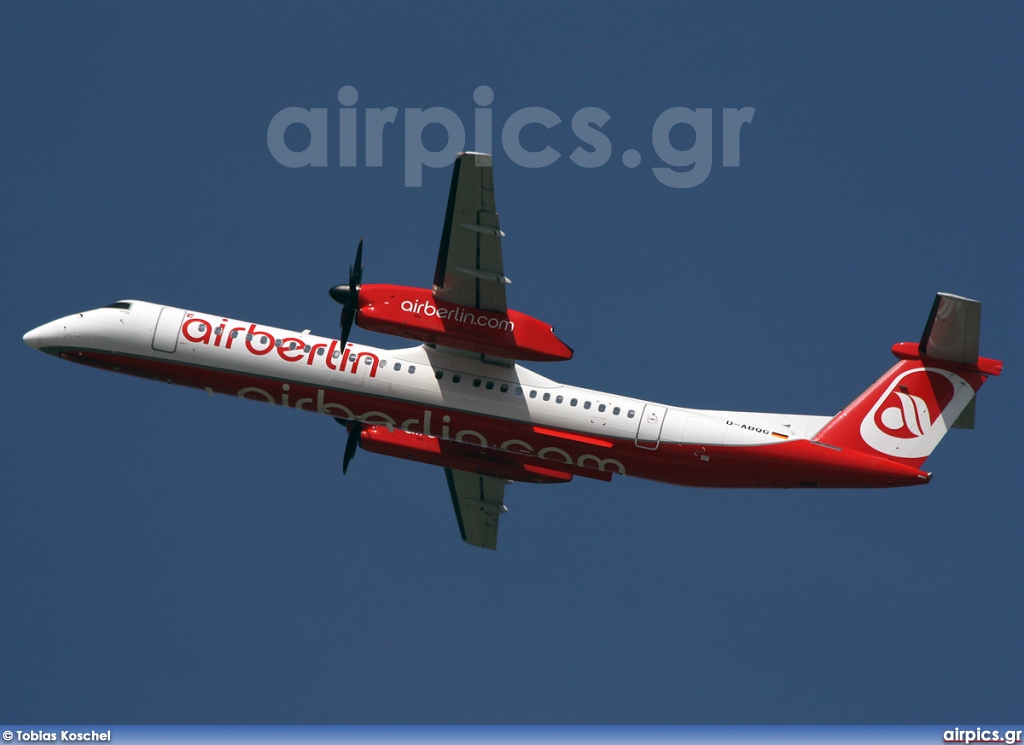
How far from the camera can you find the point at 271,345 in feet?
107

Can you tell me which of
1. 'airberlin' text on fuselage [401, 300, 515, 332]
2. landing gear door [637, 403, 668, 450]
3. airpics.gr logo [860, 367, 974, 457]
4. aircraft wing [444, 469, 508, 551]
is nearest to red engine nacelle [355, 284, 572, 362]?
'airberlin' text on fuselage [401, 300, 515, 332]

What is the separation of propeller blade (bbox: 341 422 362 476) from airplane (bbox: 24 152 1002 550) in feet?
3.59

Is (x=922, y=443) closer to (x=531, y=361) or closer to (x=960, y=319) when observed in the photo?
(x=960, y=319)

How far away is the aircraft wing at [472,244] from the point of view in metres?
29.3

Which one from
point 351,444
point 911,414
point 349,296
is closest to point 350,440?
point 351,444

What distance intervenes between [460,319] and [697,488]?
6.80 meters

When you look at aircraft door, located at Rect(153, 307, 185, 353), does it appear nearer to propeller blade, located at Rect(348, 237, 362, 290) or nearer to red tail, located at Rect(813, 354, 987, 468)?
propeller blade, located at Rect(348, 237, 362, 290)

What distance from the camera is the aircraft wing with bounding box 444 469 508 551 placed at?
118 ft

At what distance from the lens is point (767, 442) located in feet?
103

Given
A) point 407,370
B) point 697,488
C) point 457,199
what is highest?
point 457,199

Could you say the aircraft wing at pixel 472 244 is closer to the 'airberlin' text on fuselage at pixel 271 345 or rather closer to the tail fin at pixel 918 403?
the 'airberlin' text on fuselage at pixel 271 345

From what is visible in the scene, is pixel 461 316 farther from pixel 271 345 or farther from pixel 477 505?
pixel 477 505

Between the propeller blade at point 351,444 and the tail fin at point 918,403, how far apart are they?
1098 cm

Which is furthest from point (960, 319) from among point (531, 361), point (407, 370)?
point (407, 370)
